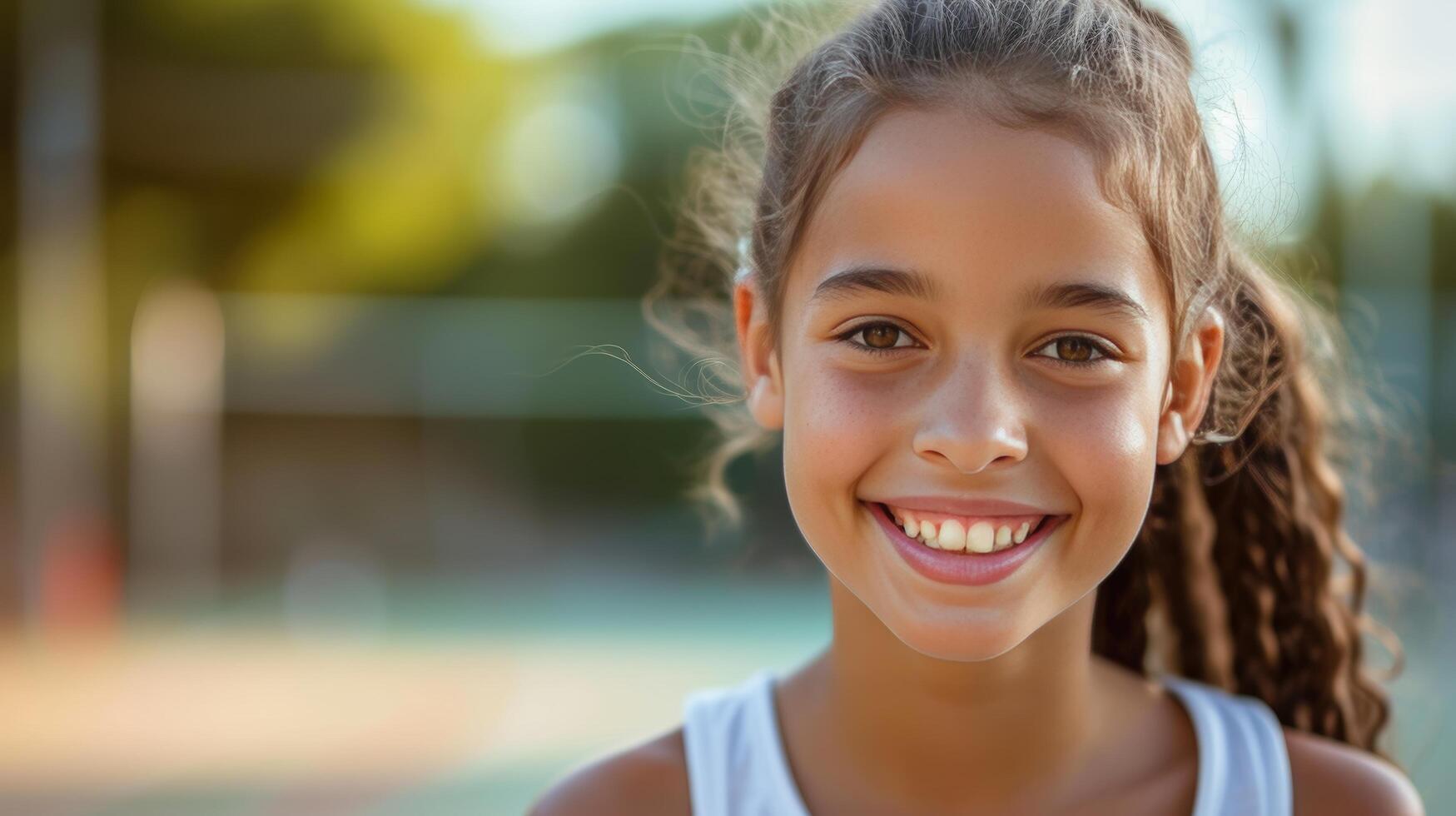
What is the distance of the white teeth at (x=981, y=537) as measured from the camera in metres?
1.15

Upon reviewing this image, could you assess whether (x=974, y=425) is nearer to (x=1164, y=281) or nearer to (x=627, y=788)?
(x=1164, y=281)

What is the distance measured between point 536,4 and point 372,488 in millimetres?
3227

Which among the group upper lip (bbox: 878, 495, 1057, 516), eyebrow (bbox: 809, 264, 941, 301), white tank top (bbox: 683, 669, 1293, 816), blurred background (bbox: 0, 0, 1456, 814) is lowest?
white tank top (bbox: 683, 669, 1293, 816)

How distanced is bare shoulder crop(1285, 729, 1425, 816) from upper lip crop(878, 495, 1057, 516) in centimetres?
41

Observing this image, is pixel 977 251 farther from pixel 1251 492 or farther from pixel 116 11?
pixel 116 11

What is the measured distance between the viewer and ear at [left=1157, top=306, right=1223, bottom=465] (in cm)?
127

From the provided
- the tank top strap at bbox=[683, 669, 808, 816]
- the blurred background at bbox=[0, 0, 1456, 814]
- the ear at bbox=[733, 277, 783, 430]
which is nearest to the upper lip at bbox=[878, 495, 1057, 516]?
the ear at bbox=[733, 277, 783, 430]

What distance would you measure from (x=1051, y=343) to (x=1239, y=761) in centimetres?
47

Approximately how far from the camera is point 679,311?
1.90 metres

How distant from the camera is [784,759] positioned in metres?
1.36

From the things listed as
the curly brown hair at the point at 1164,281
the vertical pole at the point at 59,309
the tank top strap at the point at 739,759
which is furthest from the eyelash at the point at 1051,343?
the vertical pole at the point at 59,309

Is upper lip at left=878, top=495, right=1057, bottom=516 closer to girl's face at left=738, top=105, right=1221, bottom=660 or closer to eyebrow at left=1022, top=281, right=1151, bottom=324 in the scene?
girl's face at left=738, top=105, right=1221, bottom=660

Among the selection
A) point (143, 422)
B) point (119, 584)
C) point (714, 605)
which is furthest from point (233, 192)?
point (714, 605)

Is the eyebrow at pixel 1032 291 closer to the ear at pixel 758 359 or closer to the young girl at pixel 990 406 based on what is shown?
the young girl at pixel 990 406
